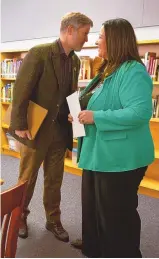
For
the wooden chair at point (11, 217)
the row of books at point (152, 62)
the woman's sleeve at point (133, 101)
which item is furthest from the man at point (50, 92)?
the row of books at point (152, 62)

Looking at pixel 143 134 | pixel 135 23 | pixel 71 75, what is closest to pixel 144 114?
pixel 143 134

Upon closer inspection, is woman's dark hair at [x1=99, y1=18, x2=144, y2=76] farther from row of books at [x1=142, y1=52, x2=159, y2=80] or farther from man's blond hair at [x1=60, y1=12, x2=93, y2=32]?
row of books at [x1=142, y1=52, x2=159, y2=80]

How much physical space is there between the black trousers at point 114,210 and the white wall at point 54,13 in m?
1.98

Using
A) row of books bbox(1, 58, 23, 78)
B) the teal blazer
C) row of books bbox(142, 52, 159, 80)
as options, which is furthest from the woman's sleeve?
row of books bbox(1, 58, 23, 78)

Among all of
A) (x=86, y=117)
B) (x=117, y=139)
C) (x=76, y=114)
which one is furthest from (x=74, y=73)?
(x=117, y=139)

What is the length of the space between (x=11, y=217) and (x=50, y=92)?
43.3 inches

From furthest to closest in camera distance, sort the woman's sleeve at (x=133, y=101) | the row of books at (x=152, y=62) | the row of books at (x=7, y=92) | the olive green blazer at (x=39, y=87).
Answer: the row of books at (x=7, y=92) → the row of books at (x=152, y=62) → the olive green blazer at (x=39, y=87) → the woman's sleeve at (x=133, y=101)

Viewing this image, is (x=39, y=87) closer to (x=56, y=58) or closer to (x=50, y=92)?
(x=50, y=92)

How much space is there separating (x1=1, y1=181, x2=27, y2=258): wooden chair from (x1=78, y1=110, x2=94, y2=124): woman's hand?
668 millimetres

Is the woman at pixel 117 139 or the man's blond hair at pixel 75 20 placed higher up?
the man's blond hair at pixel 75 20

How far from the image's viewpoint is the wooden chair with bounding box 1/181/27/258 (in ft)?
2.98

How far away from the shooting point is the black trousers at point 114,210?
158 centimetres

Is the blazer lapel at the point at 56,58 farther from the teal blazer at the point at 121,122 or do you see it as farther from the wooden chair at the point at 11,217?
the wooden chair at the point at 11,217

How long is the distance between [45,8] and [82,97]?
8.17ft
